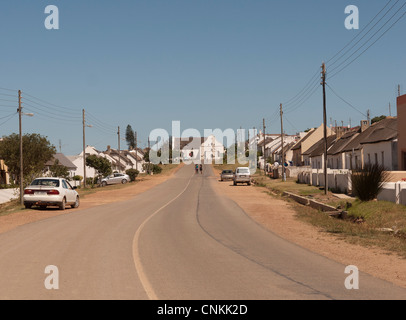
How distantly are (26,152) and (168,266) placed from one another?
59134 mm

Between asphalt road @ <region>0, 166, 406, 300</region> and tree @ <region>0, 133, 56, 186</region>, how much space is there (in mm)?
49565

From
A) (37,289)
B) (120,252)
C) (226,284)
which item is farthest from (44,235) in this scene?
(226,284)

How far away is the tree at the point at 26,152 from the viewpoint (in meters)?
64.2

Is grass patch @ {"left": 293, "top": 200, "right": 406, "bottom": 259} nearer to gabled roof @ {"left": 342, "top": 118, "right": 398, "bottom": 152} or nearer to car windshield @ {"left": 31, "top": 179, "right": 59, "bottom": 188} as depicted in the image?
car windshield @ {"left": 31, "top": 179, "right": 59, "bottom": 188}

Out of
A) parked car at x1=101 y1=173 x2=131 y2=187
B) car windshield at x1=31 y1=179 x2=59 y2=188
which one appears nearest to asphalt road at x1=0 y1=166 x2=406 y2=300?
car windshield at x1=31 y1=179 x2=59 y2=188

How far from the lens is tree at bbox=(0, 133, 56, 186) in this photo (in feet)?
211

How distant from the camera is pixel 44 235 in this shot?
50.9 ft

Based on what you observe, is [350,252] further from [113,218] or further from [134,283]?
[113,218]

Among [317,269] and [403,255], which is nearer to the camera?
[317,269]

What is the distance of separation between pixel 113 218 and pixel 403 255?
41.8ft

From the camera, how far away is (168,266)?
10133mm

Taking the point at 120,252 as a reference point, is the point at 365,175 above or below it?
above

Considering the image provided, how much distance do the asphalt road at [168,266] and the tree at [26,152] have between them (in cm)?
4957
